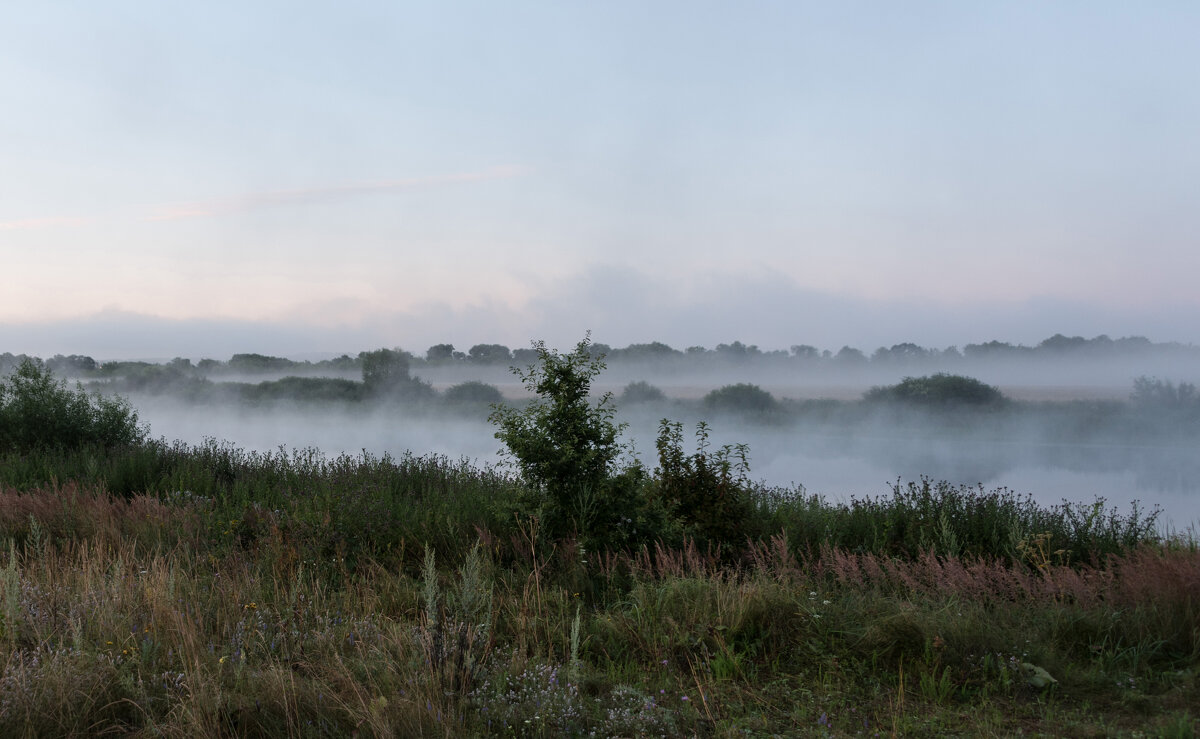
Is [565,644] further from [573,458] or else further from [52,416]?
[52,416]

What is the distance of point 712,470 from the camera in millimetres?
7859

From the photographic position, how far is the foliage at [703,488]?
24.8 feet

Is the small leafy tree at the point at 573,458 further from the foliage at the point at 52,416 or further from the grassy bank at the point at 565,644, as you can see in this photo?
the foliage at the point at 52,416

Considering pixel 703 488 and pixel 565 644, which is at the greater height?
pixel 703 488

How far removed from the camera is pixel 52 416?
15391mm

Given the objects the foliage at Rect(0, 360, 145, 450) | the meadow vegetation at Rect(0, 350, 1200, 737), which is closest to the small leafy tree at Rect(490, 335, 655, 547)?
the meadow vegetation at Rect(0, 350, 1200, 737)

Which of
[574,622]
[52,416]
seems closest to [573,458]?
[574,622]

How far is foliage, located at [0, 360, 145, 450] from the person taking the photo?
15289 millimetres

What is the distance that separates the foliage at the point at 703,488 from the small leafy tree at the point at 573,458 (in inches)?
19.2

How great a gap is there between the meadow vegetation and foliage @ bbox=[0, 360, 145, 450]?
8.27 m

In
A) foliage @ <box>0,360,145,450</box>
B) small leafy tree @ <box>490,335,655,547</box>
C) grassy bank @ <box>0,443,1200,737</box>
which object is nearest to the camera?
grassy bank @ <box>0,443,1200,737</box>

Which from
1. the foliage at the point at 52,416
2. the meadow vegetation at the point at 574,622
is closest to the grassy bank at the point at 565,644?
the meadow vegetation at the point at 574,622

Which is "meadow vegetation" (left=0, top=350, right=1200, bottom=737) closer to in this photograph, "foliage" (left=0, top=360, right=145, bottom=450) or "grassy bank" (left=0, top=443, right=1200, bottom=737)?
"grassy bank" (left=0, top=443, right=1200, bottom=737)

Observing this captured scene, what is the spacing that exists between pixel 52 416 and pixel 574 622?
53.0 ft
